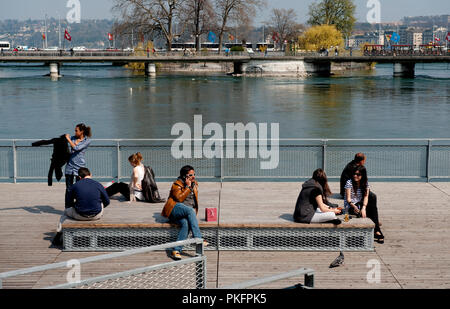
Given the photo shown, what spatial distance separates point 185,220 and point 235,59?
85549mm

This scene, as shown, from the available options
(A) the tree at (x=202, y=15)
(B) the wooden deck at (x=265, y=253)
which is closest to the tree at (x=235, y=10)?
(A) the tree at (x=202, y=15)

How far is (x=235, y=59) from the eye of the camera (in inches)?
3666

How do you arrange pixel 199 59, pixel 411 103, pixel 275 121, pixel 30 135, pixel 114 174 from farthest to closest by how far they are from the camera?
pixel 199 59
pixel 411 103
pixel 275 121
pixel 30 135
pixel 114 174

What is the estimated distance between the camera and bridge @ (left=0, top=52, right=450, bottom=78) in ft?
298

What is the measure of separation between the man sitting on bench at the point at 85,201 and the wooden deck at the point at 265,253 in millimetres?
238

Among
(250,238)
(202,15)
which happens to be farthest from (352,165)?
(202,15)

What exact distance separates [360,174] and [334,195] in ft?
6.92

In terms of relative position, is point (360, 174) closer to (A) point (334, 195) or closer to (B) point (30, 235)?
(A) point (334, 195)

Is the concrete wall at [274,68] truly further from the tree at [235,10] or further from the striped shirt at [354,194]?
the striped shirt at [354,194]

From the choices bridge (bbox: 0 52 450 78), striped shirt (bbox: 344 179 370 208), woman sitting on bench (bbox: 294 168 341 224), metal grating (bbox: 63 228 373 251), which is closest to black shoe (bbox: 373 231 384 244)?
metal grating (bbox: 63 228 373 251)

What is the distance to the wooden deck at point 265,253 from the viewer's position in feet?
25.9

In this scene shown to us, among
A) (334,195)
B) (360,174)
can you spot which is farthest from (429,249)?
(334,195)

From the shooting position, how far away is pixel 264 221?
916 centimetres

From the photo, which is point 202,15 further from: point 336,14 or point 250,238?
point 250,238
